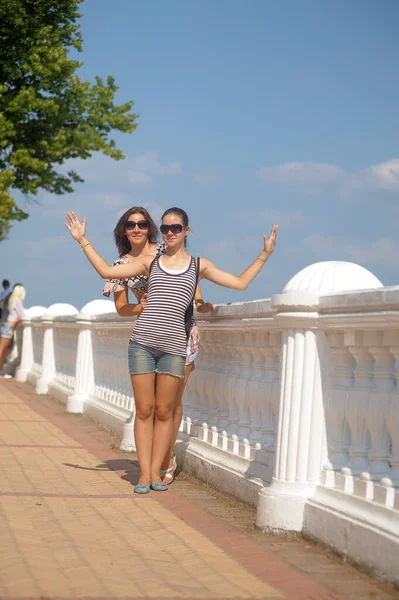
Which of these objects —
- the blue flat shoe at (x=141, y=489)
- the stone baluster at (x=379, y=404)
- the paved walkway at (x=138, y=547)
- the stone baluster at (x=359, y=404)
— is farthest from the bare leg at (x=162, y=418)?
the stone baluster at (x=379, y=404)

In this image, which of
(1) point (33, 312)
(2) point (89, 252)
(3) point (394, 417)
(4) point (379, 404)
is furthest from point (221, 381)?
(1) point (33, 312)

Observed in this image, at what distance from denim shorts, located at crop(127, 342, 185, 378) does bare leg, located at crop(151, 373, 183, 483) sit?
5cm

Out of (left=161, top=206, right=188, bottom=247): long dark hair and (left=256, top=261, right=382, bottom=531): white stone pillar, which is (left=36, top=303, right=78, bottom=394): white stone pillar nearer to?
(left=161, top=206, right=188, bottom=247): long dark hair

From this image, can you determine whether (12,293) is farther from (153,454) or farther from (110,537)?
(110,537)

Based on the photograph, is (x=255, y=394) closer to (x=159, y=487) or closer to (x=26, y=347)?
(x=159, y=487)

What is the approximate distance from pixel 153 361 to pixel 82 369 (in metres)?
6.31

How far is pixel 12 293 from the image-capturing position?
19781 millimetres

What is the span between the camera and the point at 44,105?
70.4 ft

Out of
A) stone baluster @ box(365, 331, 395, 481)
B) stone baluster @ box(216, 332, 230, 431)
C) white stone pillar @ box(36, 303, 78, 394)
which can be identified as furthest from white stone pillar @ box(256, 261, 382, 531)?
white stone pillar @ box(36, 303, 78, 394)

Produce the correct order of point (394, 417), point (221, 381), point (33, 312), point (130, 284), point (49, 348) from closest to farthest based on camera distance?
point (394, 417) → point (130, 284) → point (221, 381) → point (49, 348) → point (33, 312)

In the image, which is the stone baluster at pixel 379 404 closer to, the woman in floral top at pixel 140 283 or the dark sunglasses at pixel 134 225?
the woman in floral top at pixel 140 283

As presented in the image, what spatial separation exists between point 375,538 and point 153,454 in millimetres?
2645

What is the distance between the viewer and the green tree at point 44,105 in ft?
67.6

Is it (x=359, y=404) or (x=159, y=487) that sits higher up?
(x=359, y=404)
